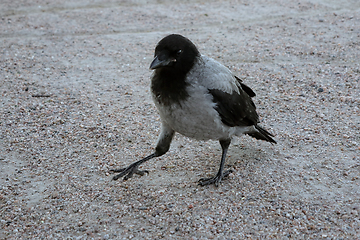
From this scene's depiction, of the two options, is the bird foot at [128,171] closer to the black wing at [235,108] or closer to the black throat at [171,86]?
the black throat at [171,86]

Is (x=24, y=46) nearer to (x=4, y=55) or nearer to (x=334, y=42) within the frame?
(x=4, y=55)

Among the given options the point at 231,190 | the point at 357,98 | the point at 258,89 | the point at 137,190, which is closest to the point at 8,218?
the point at 137,190

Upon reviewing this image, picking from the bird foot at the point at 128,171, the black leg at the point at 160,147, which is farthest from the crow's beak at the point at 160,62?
the bird foot at the point at 128,171

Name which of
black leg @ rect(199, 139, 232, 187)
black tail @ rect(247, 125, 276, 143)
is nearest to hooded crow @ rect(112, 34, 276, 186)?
black leg @ rect(199, 139, 232, 187)

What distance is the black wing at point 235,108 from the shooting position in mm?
3755

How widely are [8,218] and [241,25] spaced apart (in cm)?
685

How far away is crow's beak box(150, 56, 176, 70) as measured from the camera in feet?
11.0

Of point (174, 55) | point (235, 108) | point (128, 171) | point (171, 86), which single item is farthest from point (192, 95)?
point (128, 171)

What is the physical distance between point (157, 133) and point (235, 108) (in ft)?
4.74

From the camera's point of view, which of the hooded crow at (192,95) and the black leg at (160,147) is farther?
the black leg at (160,147)

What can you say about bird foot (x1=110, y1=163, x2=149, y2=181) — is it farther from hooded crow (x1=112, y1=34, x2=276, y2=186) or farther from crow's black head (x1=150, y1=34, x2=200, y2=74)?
crow's black head (x1=150, y1=34, x2=200, y2=74)

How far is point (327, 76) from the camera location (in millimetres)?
6328

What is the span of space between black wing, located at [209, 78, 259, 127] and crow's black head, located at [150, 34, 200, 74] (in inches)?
15.2

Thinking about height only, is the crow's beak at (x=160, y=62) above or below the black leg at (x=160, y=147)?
above
